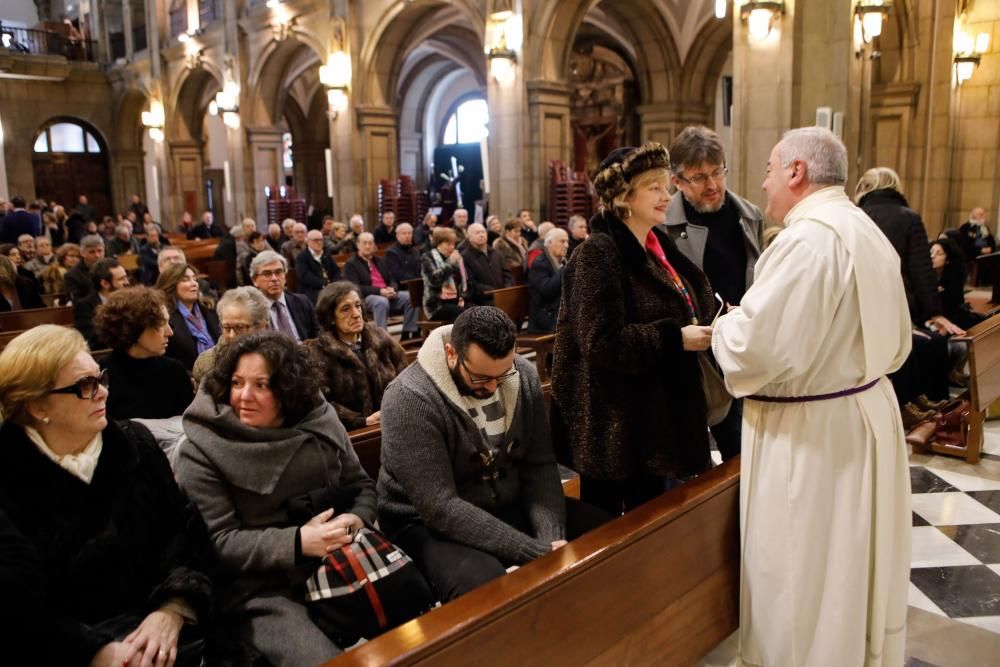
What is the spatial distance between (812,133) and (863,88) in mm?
5930

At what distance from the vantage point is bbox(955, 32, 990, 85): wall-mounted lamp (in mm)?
11227

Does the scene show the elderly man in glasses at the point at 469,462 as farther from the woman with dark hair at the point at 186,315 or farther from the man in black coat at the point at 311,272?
the man in black coat at the point at 311,272

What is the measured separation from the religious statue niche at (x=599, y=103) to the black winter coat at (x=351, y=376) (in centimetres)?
1406

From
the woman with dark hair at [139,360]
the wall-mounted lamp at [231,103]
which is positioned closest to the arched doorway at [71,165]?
the wall-mounted lamp at [231,103]

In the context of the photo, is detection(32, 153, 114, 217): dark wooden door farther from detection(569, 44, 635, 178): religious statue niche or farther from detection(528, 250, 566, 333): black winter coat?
detection(528, 250, 566, 333): black winter coat

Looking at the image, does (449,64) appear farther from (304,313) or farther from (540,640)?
(540,640)

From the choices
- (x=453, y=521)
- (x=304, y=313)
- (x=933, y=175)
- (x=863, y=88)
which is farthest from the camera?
(x=933, y=175)

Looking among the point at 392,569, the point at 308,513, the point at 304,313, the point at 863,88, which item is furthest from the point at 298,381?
the point at 863,88

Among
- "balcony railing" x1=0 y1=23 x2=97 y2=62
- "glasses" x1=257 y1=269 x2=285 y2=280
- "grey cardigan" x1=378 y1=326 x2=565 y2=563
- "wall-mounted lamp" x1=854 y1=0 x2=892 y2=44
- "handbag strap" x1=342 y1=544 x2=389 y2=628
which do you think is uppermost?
"balcony railing" x1=0 y1=23 x2=97 y2=62

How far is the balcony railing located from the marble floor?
2402cm

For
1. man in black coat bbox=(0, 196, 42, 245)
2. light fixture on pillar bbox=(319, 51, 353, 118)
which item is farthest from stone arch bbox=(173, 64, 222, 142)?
man in black coat bbox=(0, 196, 42, 245)

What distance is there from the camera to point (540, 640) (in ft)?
5.40

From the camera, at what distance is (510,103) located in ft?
→ 35.6

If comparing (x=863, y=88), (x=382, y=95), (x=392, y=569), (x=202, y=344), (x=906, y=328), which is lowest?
(x=392, y=569)
